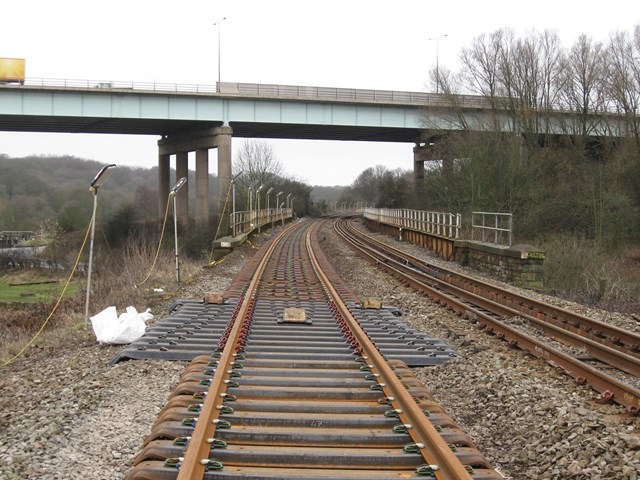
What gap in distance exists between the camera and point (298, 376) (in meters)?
6.16

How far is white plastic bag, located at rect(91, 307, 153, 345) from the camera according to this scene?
8102mm

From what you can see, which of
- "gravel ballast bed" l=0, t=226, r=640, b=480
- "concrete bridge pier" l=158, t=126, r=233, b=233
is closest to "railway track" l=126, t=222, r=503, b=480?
"gravel ballast bed" l=0, t=226, r=640, b=480

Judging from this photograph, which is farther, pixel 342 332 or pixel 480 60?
pixel 480 60

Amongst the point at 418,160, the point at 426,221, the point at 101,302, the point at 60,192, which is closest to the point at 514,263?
the point at 101,302

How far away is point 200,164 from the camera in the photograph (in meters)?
51.1

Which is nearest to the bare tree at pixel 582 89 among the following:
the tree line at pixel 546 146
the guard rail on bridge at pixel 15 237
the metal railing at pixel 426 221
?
the tree line at pixel 546 146

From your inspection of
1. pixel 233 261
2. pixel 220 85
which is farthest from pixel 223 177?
pixel 233 261

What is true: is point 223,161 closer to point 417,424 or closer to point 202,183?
point 202,183

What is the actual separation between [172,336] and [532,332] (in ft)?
17.7

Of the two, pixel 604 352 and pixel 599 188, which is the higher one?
pixel 599 188

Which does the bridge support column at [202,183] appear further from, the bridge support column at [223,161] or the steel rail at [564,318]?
the steel rail at [564,318]

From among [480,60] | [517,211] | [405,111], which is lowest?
[517,211]

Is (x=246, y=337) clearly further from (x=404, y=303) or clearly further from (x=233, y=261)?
(x=233, y=261)

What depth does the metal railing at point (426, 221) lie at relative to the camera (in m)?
26.0
